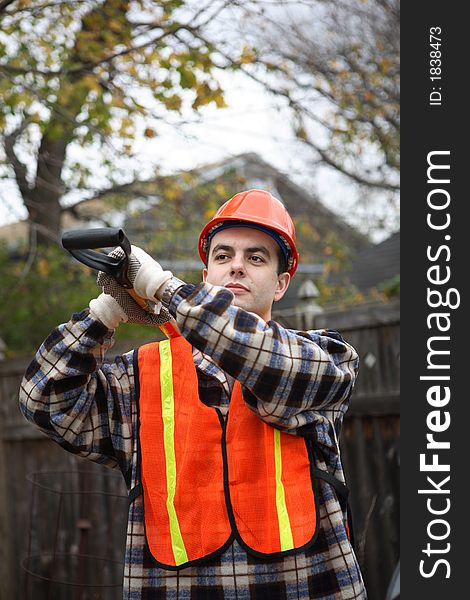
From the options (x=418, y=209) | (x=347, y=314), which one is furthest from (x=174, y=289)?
(x=347, y=314)

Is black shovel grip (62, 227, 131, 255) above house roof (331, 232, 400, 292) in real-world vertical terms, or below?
below

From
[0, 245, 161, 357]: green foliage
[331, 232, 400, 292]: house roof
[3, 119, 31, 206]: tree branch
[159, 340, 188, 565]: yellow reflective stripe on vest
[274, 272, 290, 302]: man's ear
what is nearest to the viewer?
[159, 340, 188, 565]: yellow reflective stripe on vest

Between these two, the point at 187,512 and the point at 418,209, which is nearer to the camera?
the point at 187,512

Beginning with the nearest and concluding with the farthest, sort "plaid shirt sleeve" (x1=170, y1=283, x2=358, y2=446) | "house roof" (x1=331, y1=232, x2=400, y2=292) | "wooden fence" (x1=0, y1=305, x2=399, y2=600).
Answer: "plaid shirt sleeve" (x1=170, y1=283, x2=358, y2=446) < "wooden fence" (x1=0, y1=305, x2=399, y2=600) < "house roof" (x1=331, y1=232, x2=400, y2=292)

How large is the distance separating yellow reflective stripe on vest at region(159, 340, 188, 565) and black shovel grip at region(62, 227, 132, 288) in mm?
284

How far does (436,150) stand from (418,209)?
7.7 inches

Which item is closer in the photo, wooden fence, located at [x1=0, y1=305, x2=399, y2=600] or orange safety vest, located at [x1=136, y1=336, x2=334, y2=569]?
orange safety vest, located at [x1=136, y1=336, x2=334, y2=569]

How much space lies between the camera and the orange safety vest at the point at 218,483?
2.00 m

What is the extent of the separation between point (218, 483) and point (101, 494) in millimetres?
2585

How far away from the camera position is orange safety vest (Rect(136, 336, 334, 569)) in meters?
2.00

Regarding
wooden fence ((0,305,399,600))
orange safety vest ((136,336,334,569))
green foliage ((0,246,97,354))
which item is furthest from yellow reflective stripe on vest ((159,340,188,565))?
green foliage ((0,246,97,354))

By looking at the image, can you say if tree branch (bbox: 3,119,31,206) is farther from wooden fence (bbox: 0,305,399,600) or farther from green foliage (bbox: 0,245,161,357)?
wooden fence (bbox: 0,305,399,600)

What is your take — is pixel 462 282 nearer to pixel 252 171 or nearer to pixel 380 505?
pixel 380 505

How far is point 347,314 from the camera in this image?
4.25 meters
